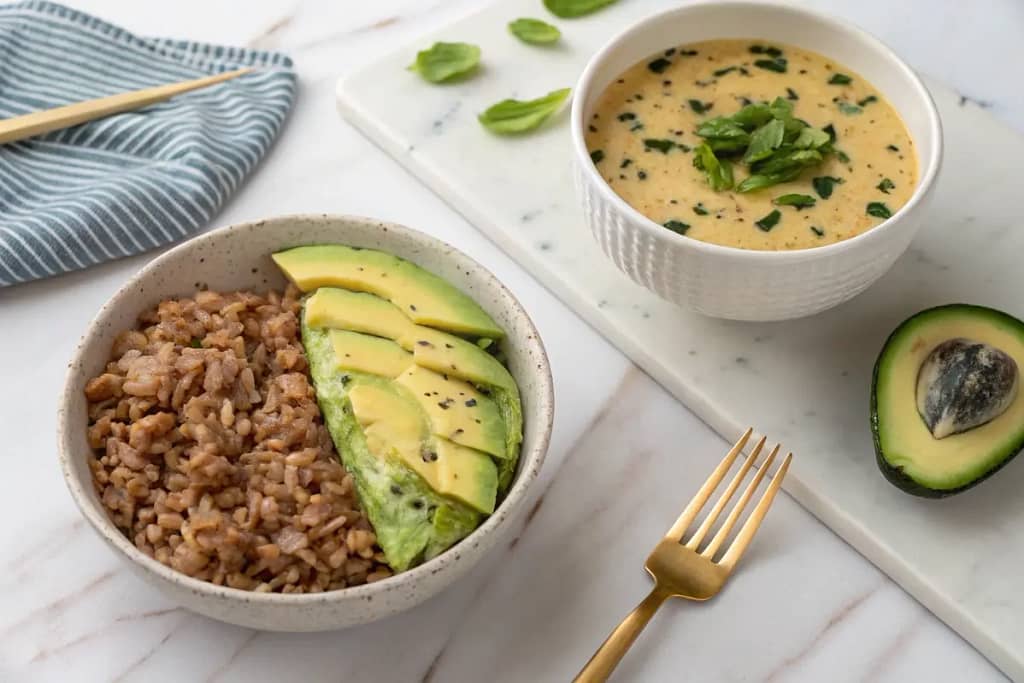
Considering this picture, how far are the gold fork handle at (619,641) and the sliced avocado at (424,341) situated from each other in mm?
256

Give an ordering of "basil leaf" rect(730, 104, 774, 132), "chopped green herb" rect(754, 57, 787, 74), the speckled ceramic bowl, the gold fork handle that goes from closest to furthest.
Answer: the speckled ceramic bowl, the gold fork handle, "basil leaf" rect(730, 104, 774, 132), "chopped green herb" rect(754, 57, 787, 74)

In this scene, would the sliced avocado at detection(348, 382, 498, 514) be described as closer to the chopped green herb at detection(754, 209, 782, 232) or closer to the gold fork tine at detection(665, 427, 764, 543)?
the gold fork tine at detection(665, 427, 764, 543)

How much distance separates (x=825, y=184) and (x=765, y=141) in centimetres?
11

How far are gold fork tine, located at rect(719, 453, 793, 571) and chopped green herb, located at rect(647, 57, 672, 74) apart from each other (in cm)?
66

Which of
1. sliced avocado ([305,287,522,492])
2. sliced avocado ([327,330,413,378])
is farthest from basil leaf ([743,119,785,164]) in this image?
sliced avocado ([327,330,413,378])

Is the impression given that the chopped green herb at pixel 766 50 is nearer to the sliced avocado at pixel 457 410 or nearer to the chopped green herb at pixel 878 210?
the chopped green herb at pixel 878 210

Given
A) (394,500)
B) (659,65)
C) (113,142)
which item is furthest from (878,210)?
(113,142)

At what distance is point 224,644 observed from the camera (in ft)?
4.87

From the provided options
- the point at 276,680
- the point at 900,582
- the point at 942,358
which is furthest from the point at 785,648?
the point at 276,680

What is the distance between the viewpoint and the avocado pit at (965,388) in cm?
152

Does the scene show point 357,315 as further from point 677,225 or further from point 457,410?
point 677,225

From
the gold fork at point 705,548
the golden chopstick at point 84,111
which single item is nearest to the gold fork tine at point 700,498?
the gold fork at point 705,548

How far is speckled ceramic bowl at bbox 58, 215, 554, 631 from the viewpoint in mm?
1300

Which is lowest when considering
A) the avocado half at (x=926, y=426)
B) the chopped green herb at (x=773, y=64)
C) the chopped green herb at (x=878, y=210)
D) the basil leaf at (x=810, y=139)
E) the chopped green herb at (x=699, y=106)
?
the avocado half at (x=926, y=426)
